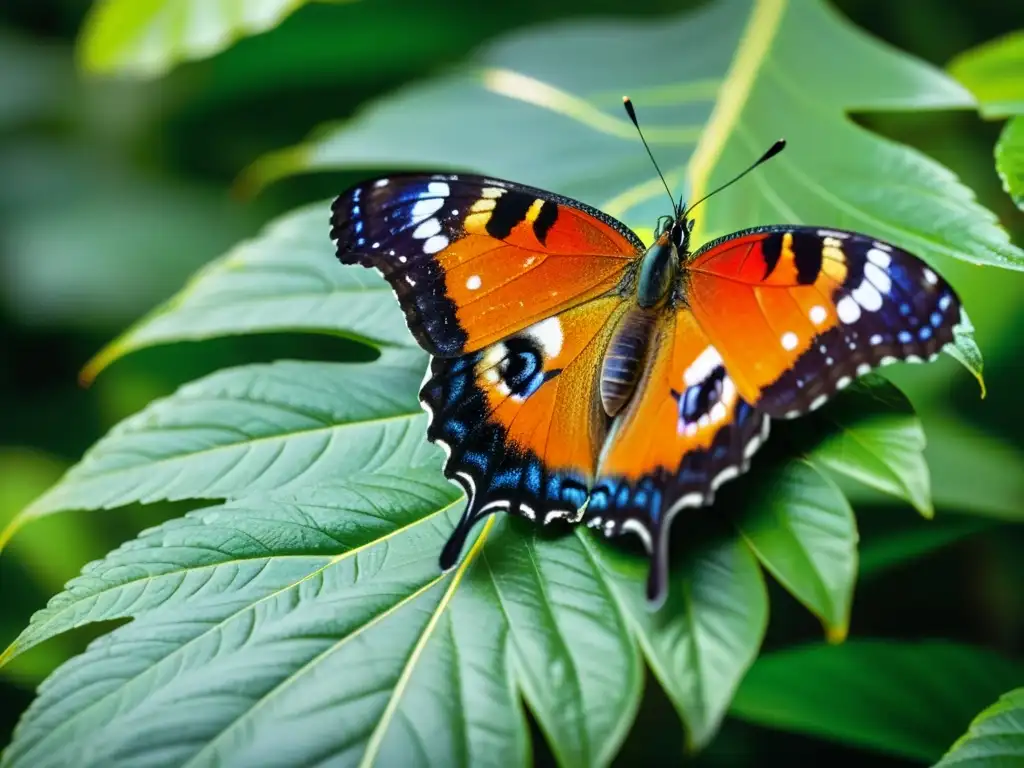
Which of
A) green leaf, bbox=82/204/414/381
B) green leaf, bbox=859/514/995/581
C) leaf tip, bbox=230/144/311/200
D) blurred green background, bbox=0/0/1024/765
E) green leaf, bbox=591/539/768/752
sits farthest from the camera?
blurred green background, bbox=0/0/1024/765

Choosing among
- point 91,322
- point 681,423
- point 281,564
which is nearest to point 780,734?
point 681,423

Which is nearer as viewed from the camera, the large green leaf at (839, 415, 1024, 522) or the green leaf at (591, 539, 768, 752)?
the green leaf at (591, 539, 768, 752)

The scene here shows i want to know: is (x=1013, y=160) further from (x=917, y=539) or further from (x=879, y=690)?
(x=879, y=690)

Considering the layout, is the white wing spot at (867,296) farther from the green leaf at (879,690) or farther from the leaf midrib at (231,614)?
the green leaf at (879,690)

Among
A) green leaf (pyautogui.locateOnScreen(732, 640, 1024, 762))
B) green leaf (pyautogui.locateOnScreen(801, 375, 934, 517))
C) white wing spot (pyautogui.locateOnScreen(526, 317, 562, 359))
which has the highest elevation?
white wing spot (pyautogui.locateOnScreen(526, 317, 562, 359))

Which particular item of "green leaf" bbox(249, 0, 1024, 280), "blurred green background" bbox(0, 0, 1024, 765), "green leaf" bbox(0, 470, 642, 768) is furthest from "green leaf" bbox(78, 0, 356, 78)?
"green leaf" bbox(0, 470, 642, 768)

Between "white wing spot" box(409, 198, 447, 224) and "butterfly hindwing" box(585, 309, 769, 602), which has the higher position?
"white wing spot" box(409, 198, 447, 224)

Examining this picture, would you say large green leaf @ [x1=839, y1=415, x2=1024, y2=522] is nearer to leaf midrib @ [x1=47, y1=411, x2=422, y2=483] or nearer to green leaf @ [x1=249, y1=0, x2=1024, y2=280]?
green leaf @ [x1=249, y1=0, x2=1024, y2=280]

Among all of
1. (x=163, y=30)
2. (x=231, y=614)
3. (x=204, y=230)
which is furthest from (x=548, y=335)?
(x=204, y=230)
